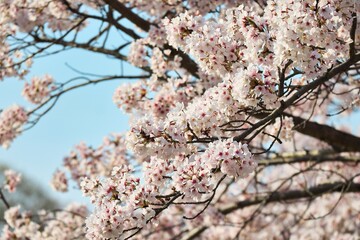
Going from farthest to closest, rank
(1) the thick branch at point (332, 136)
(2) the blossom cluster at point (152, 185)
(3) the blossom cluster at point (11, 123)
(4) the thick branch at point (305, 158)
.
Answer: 1. (4) the thick branch at point (305, 158)
2. (3) the blossom cluster at point (11, 123)
3. (1) the thick branch at point (332, 136)
4. (2) the blossom cluster at point (152, 185)

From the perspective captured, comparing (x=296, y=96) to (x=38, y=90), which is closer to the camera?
(x=296, y=96)

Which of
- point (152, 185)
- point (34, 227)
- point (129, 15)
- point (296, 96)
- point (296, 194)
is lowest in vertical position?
point (152, 185)

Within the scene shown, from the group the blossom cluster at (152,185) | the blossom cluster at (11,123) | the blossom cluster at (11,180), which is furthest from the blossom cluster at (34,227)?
the blossom cluster at (152,185)

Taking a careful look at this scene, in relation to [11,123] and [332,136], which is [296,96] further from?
[11,123]

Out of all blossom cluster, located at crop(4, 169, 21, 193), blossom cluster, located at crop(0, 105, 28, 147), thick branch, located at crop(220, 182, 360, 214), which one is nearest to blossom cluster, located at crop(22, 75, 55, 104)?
blossom cluster, located at crop(0, 105, 28, 147)

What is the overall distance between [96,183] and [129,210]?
0.44 m

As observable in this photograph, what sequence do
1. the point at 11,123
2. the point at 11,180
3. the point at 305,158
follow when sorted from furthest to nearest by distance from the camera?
the point at 11,180 < the point at 305,158 < the point at 11,123

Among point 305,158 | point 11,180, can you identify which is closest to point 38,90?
point 11,180

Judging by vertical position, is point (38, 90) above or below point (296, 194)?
above

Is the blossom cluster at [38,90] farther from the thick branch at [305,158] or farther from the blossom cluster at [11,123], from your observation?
the thick branch at [305,158]

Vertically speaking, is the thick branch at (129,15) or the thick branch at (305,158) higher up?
the thick branch at (129,15)

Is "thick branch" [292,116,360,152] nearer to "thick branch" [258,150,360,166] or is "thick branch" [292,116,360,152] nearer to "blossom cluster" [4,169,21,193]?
"thick branch" [258,150,360,166]

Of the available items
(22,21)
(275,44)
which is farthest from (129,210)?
(22,21)

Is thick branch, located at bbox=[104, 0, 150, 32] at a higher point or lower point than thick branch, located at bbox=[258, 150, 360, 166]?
higher
